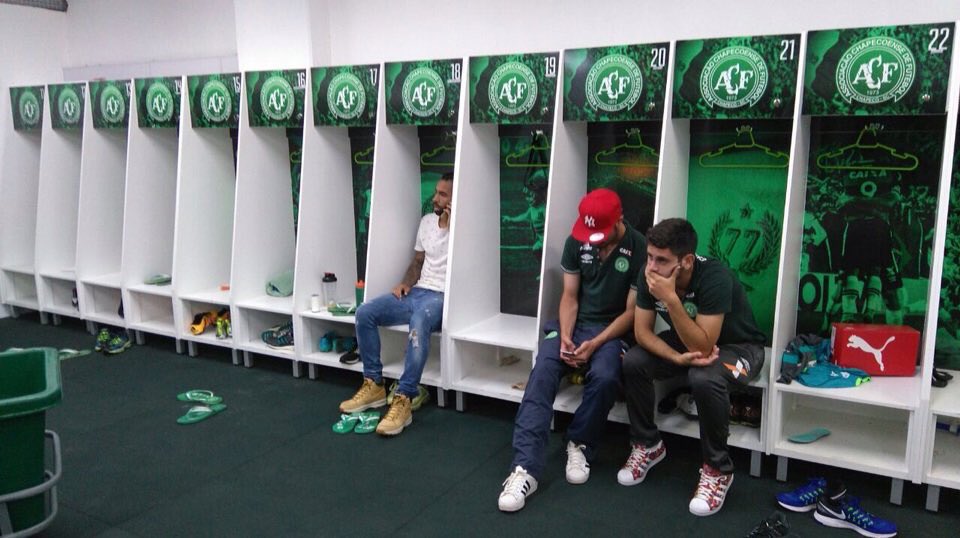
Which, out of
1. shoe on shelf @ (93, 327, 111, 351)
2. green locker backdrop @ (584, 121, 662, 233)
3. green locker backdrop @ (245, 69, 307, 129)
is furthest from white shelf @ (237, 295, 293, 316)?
green locker backdrop @ (584, 121, 662, 233)

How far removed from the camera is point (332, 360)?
4.15 metres

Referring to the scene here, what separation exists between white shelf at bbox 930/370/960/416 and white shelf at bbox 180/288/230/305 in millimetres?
3740

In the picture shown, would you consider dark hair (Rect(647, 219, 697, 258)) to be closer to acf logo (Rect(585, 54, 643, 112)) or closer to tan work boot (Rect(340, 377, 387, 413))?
acf logo (Rect(585, 54, 643, 112))

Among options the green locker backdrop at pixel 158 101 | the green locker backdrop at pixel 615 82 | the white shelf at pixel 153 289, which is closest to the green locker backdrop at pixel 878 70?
the green locker backdrop at pixel 615 82

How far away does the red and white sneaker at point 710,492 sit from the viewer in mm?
2668

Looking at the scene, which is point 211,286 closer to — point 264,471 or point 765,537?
point 264,471

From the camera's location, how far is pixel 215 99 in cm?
445

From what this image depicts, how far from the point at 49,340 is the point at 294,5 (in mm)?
3020

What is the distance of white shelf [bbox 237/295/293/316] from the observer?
429 centimetres

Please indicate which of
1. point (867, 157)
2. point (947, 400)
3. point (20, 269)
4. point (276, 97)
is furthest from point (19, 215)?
point (947, 400)

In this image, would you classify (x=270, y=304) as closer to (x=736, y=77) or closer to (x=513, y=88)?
(x=513, y=88)

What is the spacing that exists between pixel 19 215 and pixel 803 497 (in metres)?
5.90

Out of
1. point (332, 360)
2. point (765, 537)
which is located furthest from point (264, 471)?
point (765, 537)

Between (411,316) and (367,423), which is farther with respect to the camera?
(411,316)
